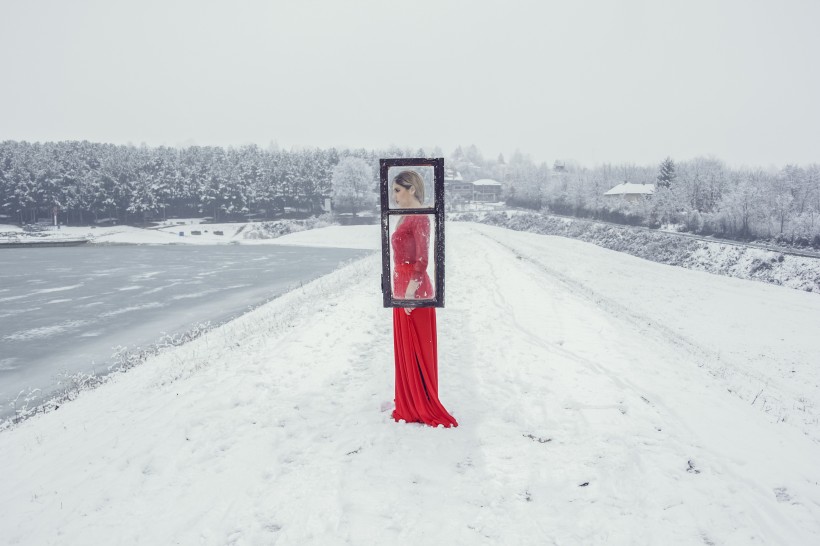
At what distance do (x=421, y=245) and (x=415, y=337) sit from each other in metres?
1.10

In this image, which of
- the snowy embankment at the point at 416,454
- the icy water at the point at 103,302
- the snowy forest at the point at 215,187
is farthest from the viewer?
the snowy forest at the point at 215,187

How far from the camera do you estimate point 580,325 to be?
1094cm

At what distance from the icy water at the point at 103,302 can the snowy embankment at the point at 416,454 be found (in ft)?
14.6

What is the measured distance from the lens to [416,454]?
489 centimetres

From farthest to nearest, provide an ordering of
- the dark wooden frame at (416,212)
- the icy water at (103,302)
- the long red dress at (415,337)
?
the icy water at (103,302) < the long red dress at (415,337) < the dark wooden frame at (416,212)

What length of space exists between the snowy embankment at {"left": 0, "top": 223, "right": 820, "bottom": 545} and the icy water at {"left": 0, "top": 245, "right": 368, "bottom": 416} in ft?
14.6

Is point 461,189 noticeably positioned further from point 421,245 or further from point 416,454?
point 416,454

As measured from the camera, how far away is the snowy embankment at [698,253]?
31.3 m

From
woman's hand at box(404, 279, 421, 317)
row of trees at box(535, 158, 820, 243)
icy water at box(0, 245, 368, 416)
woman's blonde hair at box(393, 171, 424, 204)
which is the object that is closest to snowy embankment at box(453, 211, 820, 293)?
row of trees at box(535, 158, 820, 243)

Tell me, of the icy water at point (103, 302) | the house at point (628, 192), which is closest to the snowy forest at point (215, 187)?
the house at point (628, 192)

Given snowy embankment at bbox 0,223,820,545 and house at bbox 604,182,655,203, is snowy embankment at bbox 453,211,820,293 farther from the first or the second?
snowy embankment at bbox 0,223,820,545

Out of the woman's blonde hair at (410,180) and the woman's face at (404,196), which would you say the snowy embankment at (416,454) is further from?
the woman's blonde hair at (410,180)

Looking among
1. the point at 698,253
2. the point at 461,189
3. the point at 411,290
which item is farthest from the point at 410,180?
the point at 461,189

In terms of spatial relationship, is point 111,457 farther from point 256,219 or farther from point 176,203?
point 176,203
